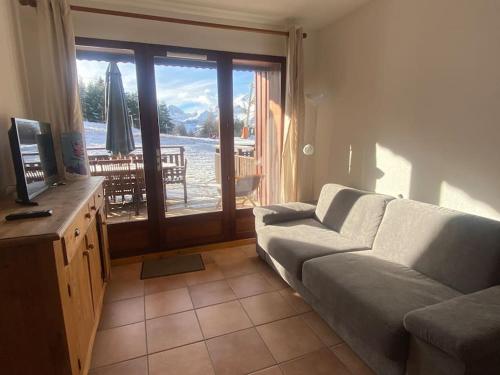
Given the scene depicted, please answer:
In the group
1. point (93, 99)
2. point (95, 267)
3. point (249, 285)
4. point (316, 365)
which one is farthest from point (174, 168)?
point (316, 365)

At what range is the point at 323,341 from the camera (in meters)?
1.84

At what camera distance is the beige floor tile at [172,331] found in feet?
5.97

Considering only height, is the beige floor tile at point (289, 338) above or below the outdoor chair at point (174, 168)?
below

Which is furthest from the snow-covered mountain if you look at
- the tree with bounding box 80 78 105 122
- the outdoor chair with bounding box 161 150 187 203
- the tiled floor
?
the tiled floor

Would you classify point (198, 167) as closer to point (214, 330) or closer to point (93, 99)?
point (93, 99)

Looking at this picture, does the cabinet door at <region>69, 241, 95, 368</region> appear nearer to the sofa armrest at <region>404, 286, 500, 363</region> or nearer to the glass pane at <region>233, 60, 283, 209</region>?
the sofa armrest at <region>404, 286, 500, 363</region>

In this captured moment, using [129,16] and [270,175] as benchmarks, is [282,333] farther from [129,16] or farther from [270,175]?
[129,16]

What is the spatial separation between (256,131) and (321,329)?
220cm

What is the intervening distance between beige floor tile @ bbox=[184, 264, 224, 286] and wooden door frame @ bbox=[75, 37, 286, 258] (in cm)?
52

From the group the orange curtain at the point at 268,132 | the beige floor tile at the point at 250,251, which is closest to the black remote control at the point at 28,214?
the beige floor tile at the point at 250,251

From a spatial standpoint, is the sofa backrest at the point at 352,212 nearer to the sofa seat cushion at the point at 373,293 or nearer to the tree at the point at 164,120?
the sofa seat cushion at the point at 373,293

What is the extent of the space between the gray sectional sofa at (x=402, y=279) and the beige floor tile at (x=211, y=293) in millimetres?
498

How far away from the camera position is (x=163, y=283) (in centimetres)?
256

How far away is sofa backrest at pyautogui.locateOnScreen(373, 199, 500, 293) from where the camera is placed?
1.53 m
